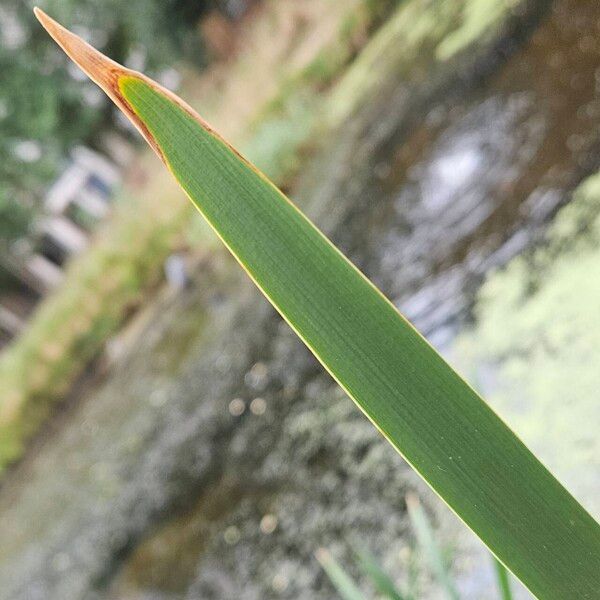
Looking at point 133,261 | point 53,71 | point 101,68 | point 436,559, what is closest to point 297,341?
point 436,559

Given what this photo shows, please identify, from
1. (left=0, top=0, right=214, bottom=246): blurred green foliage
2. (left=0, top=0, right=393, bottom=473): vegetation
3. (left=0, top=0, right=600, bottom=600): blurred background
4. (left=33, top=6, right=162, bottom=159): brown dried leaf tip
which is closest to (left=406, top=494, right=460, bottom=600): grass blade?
(left=0, top=0, right=600, bottom=600): blurred background

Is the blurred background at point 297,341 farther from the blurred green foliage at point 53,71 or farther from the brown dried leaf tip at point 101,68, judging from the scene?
the brown dried leaf tip at point 101,68

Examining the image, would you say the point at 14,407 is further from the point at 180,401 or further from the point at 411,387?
the point at 411,387

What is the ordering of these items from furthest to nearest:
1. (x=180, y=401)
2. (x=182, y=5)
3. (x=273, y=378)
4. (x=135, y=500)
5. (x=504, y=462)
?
(x=182, y=5)
(x=180, y=401)
(x=135, y=500)
(x=273, y=378)
(x=504, y=462)

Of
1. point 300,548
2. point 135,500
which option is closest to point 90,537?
point 135,500

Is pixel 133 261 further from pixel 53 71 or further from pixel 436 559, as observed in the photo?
Result: pixel 436 559

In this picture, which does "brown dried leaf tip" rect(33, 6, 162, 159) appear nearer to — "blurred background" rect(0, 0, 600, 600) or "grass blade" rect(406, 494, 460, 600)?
"grass blade" rect(406, 494, 460, 600)

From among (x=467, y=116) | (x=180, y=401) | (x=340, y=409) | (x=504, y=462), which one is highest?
(x=180, y=401)

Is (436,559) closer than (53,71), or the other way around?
(436,559)
